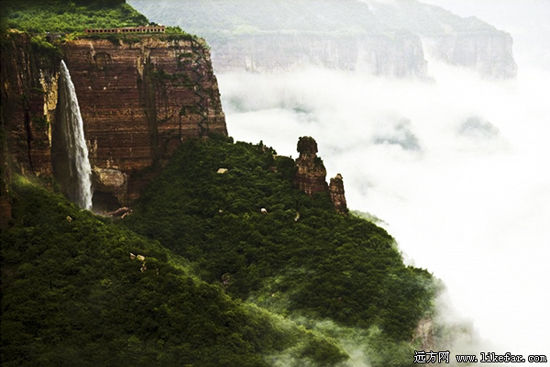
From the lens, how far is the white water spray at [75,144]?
189 ft

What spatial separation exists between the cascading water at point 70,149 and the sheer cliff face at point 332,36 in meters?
87.5

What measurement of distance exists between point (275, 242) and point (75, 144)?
1465 cm

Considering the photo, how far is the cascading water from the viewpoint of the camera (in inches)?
2207

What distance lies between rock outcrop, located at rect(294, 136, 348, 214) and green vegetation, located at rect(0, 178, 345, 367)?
52.2 ft

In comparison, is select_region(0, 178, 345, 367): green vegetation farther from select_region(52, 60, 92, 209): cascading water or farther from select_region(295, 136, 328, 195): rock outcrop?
select_region(295, 136, 328, 195): rock outcrop

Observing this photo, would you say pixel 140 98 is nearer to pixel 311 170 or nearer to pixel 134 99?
pixel 134 99

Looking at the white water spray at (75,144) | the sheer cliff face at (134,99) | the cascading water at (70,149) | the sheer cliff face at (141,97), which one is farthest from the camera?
the sheer cliff face at (141,97)

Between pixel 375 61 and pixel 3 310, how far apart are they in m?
136

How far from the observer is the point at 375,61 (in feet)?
550

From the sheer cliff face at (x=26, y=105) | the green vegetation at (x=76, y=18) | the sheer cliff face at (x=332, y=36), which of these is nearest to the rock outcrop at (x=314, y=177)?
the green vegetation at (x=76, y=18)

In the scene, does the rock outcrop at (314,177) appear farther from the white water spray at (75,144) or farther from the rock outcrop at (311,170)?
the white water spray at (75,144)

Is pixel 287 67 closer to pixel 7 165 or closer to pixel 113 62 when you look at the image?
pixel 113 62

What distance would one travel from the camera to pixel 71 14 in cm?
6850

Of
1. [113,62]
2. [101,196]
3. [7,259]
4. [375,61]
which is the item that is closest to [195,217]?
[101,196]
